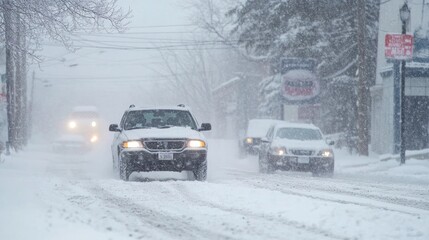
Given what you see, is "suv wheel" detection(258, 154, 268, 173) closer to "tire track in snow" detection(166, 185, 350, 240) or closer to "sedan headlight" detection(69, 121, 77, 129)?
"tire track in snow" detection(166, 185, 350, 240)

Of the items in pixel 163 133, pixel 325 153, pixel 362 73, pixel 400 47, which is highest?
pixel 400 47

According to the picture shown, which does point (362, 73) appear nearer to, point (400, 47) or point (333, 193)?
point (400, 47)

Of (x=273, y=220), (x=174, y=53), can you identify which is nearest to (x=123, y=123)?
(x=273, y=220)

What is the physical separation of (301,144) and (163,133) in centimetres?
595

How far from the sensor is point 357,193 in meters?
11.6

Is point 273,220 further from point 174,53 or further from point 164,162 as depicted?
point 174,53

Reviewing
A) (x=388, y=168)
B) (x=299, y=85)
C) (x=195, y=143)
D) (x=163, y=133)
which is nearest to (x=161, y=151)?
(x=163, y=133)

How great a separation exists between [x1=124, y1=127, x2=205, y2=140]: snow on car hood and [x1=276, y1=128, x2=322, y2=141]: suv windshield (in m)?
5.87

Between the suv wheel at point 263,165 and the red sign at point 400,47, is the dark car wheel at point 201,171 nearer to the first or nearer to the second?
the suv wheel at point 263,165

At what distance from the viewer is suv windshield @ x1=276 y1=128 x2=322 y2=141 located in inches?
758

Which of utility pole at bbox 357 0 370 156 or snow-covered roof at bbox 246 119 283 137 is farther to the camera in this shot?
snow-covered roof at bbox 246 119 283 137

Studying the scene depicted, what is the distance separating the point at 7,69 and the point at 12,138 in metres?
3.42

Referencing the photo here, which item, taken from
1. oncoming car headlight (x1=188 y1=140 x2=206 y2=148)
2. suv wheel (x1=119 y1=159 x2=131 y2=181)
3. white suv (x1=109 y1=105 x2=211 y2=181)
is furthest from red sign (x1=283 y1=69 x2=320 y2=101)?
suv wheel (x1=119 y1=159 x2=131 y2=181)

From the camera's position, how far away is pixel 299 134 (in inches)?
763
